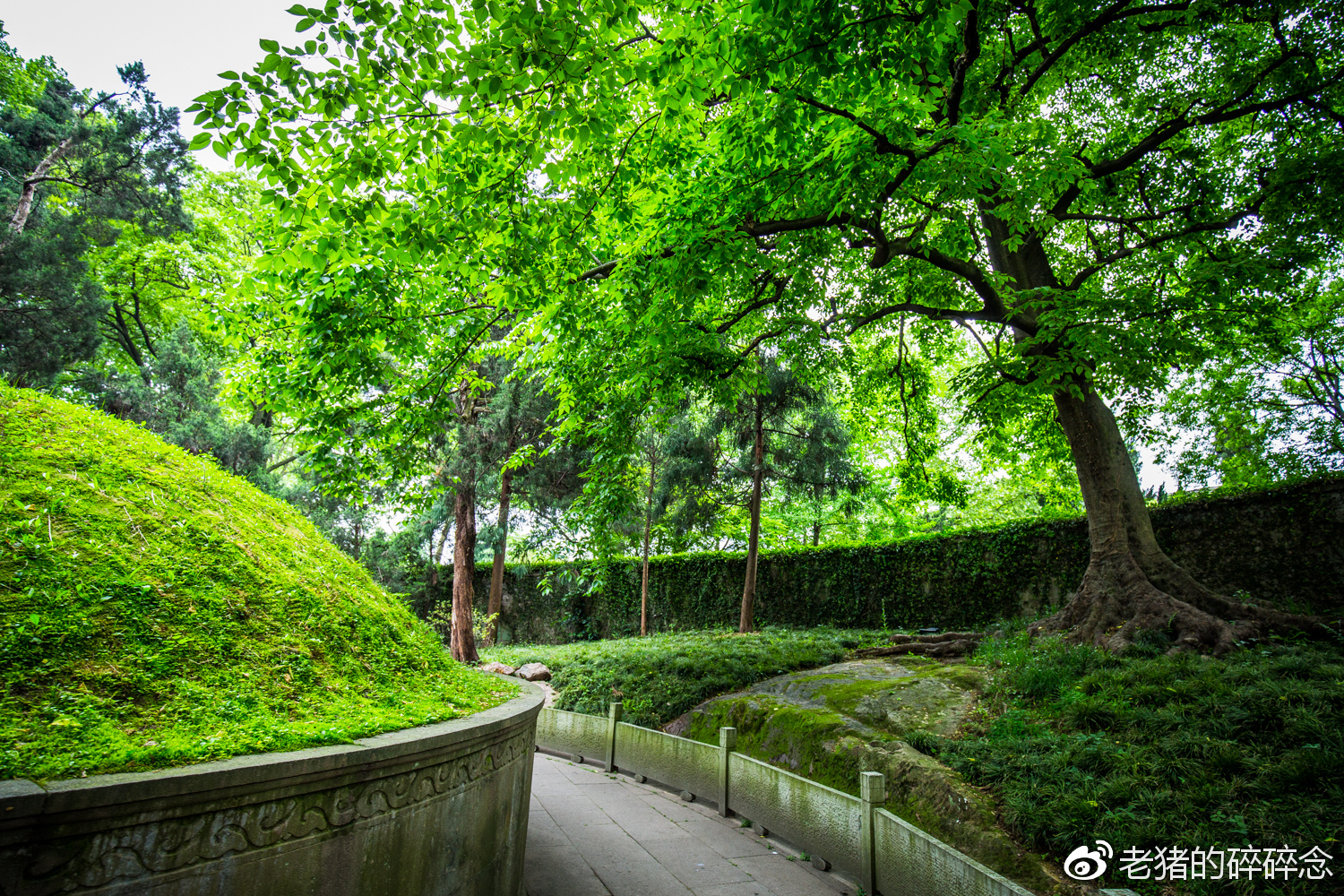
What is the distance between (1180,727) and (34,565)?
299 inches

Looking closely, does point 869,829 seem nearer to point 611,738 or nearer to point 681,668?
point 611,738

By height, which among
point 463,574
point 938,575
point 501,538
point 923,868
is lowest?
point 923,868

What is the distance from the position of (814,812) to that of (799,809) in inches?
9.0

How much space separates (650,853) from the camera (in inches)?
225

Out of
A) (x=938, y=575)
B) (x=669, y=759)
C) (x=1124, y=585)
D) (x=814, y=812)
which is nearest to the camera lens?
(x=814, y=812)

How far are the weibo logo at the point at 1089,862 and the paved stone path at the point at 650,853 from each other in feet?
5.63

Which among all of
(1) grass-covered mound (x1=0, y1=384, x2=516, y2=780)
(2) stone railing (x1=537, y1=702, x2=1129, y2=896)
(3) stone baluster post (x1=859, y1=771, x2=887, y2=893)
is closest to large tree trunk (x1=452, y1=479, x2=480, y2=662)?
(2) stone railing (x1=537, y1=702, x2=1129, y2=896)

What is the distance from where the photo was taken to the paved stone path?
5.01 m

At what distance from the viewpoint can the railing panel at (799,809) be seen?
5.12 m

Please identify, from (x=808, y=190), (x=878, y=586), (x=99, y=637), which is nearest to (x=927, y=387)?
(x=878, y=586)

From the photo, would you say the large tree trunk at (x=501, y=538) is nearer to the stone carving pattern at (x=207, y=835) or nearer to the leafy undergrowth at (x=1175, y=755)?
the leafy undergrowth at (x=1175, y=755)

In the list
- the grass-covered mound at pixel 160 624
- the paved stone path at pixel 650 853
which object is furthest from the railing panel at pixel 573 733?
the grass-covered mound at pixel 160 624

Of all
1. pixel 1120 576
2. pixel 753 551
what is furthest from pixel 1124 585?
pixel 753 551

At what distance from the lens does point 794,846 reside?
5.90 metres
